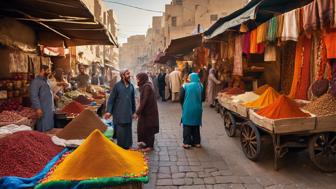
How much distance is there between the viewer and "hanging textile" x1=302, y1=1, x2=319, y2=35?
4.67 m

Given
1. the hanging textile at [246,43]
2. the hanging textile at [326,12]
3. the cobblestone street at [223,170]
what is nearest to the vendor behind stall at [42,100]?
the cobblestone street at [223,170]

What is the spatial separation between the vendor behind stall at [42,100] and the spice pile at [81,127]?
4.08 feet

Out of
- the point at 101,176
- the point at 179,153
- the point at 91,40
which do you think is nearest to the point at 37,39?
the point at 91,40

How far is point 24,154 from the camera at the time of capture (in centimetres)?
308

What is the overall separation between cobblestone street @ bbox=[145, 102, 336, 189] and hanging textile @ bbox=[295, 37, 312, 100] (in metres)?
1.42

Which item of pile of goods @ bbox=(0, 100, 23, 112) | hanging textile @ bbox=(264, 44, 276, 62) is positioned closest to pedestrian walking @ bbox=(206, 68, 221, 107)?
hanging textile @ bbox=(264, 44, 276, 62)

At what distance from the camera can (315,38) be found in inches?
231

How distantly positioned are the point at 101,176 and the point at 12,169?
0.95 metres

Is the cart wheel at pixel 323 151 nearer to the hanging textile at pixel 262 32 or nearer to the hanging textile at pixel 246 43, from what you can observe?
the hanging textile at pixel 262 32

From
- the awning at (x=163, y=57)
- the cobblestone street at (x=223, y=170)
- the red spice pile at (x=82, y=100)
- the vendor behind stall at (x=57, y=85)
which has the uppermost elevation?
the awning at (x=163, y=57)

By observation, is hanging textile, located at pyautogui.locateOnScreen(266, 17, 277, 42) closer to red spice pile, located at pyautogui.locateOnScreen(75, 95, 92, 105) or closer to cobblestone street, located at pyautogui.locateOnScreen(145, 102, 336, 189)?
cobblestone street, located at pyautogui.locateOnScreen(145, 102, 336, 189)

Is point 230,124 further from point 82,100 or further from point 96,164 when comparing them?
point 96,164

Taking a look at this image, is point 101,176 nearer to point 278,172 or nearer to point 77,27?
point 278,172

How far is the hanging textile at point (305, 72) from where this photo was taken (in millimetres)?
6175
